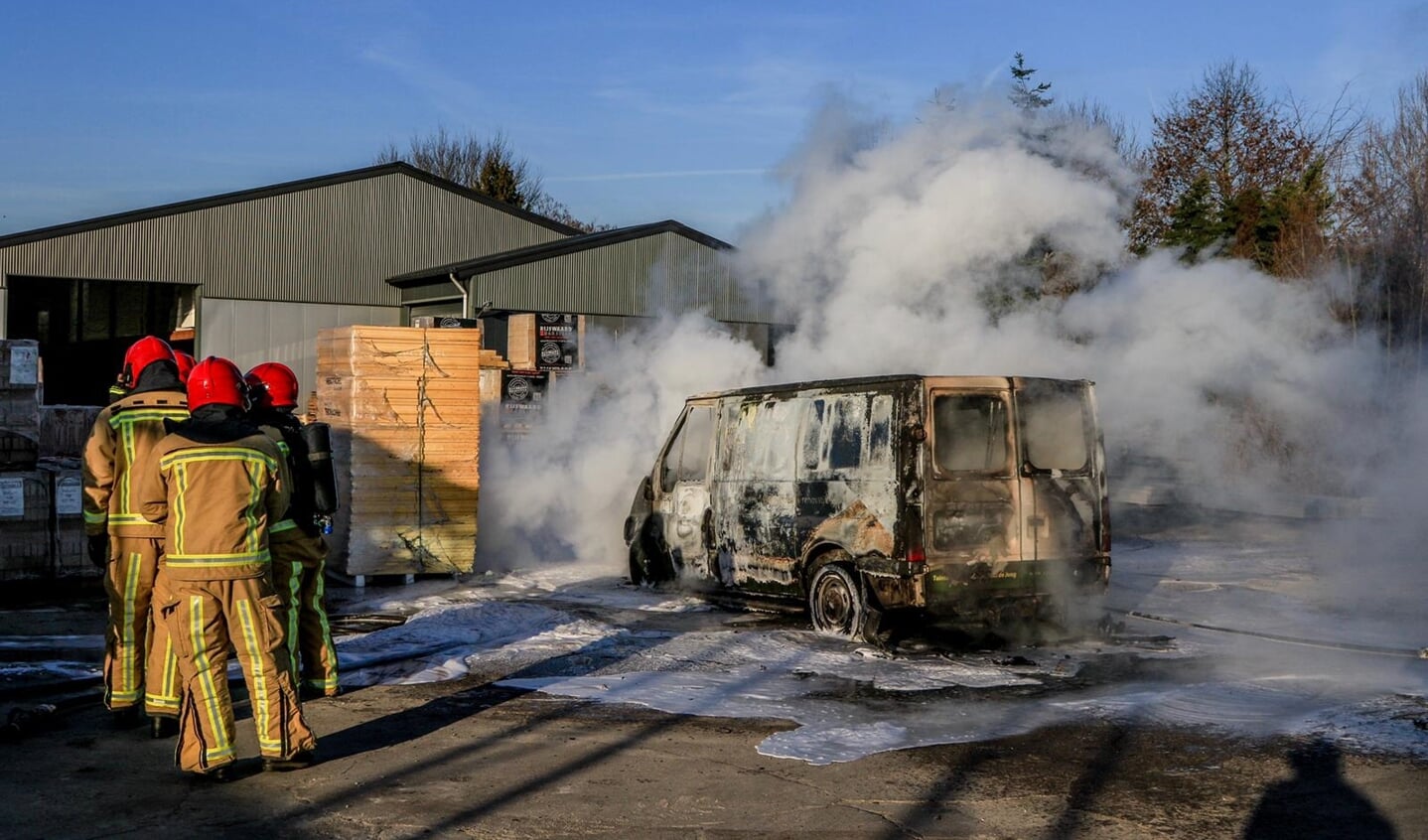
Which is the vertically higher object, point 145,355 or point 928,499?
point 145,355

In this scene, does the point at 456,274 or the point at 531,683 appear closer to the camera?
the point at 531,683

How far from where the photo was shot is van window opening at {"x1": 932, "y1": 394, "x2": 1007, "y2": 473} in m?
9.19

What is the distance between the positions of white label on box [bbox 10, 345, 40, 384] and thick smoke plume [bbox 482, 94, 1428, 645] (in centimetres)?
469

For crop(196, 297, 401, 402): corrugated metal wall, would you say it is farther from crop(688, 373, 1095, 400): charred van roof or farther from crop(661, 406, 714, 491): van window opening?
crop(688, 373, 1095, 400): charred van roof

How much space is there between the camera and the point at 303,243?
31.0 meters

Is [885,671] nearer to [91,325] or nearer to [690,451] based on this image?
[690,451]

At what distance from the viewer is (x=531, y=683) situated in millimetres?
8250

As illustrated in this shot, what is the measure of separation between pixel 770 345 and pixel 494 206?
20.2 m

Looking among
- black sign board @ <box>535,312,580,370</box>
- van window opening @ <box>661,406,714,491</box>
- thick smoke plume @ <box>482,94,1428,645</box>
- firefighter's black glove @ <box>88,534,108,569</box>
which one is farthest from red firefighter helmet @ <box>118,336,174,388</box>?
black sign board @ <box>535,312,580,370</box>

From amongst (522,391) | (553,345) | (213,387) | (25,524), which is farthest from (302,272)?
(213,387)

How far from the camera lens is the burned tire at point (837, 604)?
9.49 meters

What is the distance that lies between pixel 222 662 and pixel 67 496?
7940mm

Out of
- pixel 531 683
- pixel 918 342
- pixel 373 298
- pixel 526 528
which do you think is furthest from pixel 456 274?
pixel 531 683

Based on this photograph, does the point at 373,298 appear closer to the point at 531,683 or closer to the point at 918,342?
the point at 918,342
